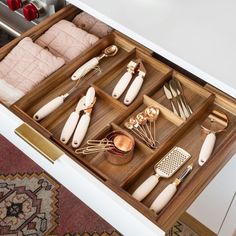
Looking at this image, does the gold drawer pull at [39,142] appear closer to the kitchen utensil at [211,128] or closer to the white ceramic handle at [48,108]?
the white ceramic handle at [48,108]

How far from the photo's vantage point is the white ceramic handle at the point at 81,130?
35.3 inches

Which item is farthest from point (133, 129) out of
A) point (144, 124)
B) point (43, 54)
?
point (43, 54)

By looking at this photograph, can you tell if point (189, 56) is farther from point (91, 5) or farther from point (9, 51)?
point (9, 51)

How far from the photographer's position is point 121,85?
988 mm

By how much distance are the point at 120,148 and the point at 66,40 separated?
351 millimetres

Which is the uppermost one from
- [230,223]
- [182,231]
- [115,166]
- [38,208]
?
[115,166]

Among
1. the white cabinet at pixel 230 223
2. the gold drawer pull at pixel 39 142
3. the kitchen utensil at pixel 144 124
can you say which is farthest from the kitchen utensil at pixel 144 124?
the white cabinet at pixel 230 223

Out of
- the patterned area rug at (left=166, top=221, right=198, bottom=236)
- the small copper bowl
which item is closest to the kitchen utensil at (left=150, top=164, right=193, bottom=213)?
the small copper bowl

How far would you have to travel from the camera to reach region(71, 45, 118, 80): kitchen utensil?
3.30ft

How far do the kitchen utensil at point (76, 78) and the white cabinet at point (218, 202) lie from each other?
398 millimetres

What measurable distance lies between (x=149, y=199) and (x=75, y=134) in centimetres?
21

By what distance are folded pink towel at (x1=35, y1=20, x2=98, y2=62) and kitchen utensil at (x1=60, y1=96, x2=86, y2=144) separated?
0.16m

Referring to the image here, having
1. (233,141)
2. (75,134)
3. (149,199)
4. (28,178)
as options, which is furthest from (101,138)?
(28,178)

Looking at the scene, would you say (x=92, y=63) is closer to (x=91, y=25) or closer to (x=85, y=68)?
(x=85, y=68)
